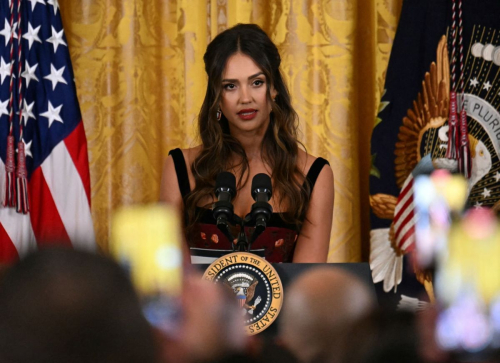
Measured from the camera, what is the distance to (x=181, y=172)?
6.72 feet

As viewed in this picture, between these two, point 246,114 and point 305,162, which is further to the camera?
point 305,162

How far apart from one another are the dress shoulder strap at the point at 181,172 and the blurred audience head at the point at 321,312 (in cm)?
180

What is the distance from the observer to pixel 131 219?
0.76ft

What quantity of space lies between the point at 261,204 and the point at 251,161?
3.00 ft

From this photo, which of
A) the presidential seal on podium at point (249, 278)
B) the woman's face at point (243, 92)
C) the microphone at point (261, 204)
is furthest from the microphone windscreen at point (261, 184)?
the woman's face at point (243, 92)

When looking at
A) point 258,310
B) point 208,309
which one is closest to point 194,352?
point 208,309

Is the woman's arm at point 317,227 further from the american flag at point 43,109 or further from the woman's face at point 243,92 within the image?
the american flag at point 43,109

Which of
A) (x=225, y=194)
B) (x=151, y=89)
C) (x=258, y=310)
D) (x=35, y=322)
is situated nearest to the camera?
(x=35, y=322)

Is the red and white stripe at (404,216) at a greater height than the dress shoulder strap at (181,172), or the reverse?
the dress shoulder strap at (181,172)

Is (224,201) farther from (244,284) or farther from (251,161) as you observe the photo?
(251,161)

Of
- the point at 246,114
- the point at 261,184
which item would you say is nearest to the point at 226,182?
the point at 261,184

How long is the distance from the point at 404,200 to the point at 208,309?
7.39 feet

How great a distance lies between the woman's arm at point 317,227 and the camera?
75.6 inches

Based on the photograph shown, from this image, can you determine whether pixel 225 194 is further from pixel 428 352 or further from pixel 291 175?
pixel 428 352
